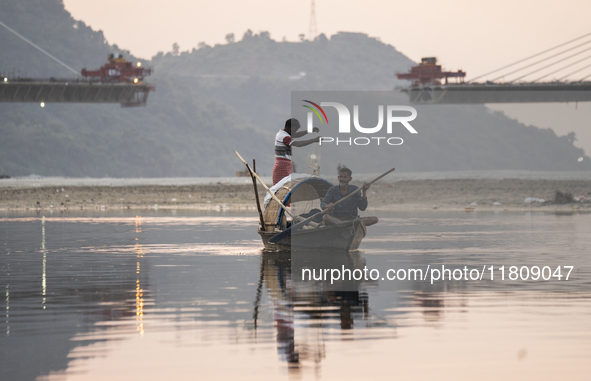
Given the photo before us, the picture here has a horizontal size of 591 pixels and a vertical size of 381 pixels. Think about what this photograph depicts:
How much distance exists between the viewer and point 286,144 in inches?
684

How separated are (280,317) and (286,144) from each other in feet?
27.2

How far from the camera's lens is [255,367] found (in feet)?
23.5

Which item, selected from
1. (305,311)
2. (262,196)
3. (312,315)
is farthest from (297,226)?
(262,196)

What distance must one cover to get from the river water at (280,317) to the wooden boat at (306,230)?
382 millimetres

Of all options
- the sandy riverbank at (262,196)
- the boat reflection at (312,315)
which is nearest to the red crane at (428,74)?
the sandy riverbank at (262,196)

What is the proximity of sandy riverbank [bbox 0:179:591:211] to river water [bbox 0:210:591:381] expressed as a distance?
2569 cm

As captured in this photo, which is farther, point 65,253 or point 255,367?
point 65,253

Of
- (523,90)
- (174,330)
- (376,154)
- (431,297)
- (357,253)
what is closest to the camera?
(174,330)

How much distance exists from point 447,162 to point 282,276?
155 metres

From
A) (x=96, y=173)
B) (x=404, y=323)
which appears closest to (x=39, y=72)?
(x=96, y=173)

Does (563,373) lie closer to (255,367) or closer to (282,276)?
(255,367)

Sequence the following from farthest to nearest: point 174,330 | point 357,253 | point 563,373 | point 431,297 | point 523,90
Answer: point 523,90
point 357,253
point 431,297
point 174,330
point 563,373

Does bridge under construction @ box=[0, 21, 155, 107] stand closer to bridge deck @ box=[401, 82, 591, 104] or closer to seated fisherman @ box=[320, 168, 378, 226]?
bridge deck @ box=[401, 82, 591, 104]

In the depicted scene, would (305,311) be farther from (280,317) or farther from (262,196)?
(262,196)
